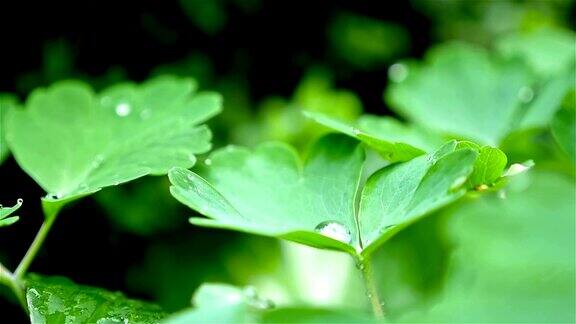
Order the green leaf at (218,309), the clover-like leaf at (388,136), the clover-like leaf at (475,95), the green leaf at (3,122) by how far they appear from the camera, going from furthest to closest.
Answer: the clover-like leaf at (475,95)
the green leaf at (3,122)
the clover-like leaf at (388,136)
the green leaf at (218,309)

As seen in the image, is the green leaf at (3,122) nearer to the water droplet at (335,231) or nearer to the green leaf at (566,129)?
the water droplet at (335,231)

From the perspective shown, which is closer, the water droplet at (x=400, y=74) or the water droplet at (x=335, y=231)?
the water droplet at (x=335, y=231)

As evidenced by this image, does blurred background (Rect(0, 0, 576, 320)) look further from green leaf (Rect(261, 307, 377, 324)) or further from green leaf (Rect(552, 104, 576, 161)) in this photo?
green leaf (Rect(261, 307, 377, 324))

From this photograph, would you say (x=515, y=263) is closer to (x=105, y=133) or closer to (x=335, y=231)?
(x=335, y=231)

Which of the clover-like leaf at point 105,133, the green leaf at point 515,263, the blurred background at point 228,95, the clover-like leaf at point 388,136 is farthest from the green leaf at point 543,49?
the green leaf at point 515,263

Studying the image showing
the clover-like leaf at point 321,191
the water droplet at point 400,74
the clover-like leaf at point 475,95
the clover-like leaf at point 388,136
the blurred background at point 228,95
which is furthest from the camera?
the blurred background at point 228,95

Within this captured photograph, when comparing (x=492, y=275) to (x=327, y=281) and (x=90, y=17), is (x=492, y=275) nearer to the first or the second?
(x=327, y=281)

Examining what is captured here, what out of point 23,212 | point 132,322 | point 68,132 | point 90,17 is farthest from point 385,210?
point 90,17
